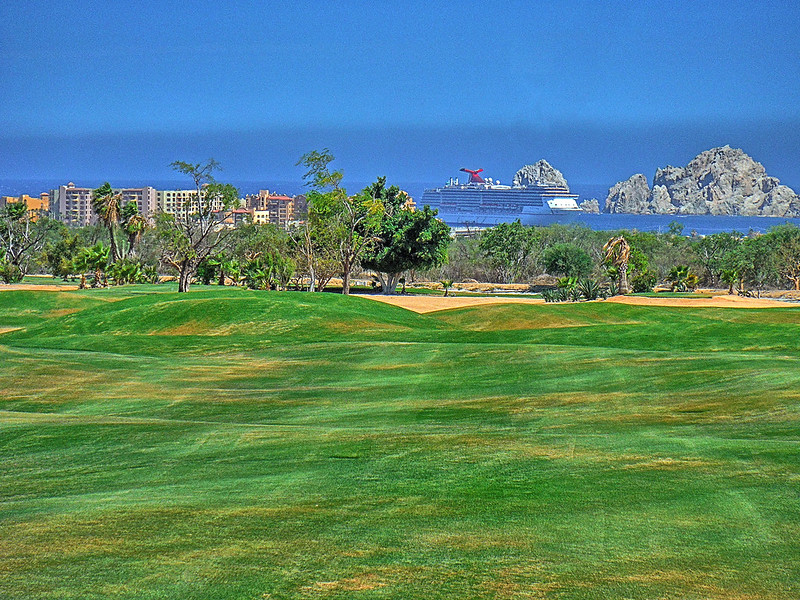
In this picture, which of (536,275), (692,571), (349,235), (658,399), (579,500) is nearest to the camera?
(692,571)

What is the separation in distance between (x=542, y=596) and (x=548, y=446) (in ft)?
14.6

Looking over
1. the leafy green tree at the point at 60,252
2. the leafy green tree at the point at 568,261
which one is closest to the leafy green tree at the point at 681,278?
the leafy green tree at the point at 568,261

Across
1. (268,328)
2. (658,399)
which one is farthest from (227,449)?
(268,328)

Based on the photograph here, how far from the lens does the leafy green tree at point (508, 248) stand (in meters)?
94.6

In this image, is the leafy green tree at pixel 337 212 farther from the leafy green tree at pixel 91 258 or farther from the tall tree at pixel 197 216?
the leafy green tree at pixel 91 258

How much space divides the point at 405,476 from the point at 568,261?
75098mm

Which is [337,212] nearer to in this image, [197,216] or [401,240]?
[401,240]

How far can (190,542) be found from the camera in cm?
680

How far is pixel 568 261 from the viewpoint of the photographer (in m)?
82.2

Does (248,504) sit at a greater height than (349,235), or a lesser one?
lesser

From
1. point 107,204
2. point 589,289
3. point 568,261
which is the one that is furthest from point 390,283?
point 107,204

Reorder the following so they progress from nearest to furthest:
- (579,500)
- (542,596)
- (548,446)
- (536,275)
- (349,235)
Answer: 1. (542,596)
2. (579,500)
3. (548,446)
4. (349,235)
5. (536,275)

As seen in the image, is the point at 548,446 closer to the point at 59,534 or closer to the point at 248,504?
the point at 248,504

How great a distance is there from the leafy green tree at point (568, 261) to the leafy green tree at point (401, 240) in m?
15.9
